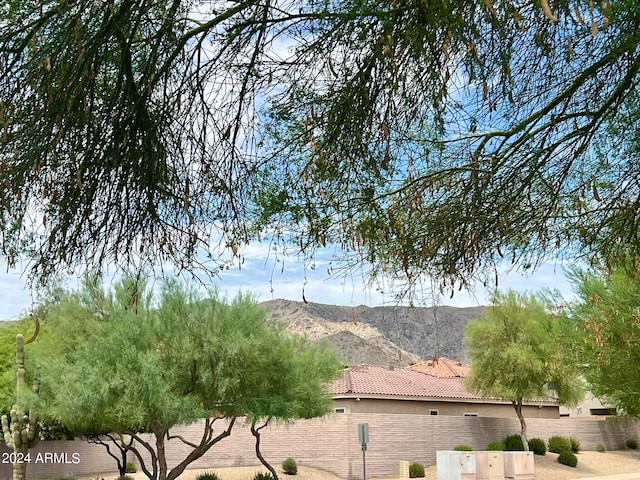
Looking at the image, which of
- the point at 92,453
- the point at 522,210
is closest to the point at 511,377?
the point at 92,453

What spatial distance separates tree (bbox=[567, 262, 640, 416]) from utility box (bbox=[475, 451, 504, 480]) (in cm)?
1141

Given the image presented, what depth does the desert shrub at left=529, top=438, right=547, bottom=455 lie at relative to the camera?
3944cm

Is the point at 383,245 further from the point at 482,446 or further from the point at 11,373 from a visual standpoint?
the point at 482,446

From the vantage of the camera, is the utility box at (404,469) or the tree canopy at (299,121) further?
the utility box at (404,469)

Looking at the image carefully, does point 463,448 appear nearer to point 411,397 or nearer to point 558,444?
point 411,397

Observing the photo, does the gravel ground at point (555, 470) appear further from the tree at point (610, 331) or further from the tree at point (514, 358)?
the tree at point (610, 331)

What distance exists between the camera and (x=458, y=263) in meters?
7.89

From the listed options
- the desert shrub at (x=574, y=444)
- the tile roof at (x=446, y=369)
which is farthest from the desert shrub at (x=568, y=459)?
the tile roof at (x=446, y=369)

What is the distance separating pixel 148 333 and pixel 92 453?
1481 centimetres

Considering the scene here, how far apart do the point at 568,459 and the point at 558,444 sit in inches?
90.3

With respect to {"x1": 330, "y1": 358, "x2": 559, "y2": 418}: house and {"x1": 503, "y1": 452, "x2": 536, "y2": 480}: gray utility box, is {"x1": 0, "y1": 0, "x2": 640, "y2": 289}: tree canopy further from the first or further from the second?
{"x1": 330, "y1": 358, "x2": 559, "y2": 418}: house

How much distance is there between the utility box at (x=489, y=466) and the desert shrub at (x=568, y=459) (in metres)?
7.89

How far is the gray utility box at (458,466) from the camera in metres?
30.0

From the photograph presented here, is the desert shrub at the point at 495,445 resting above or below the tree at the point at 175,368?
below
